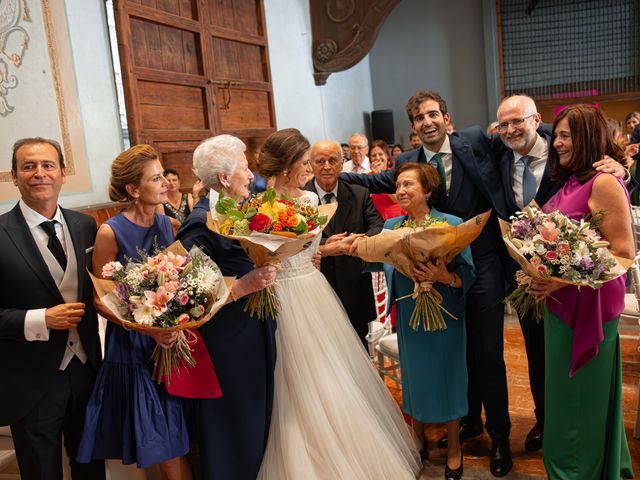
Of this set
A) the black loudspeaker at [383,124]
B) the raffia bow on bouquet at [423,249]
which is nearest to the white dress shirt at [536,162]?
the raffia bow on bouquet at [423,249]

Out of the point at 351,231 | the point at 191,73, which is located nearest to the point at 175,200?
the point at 191,73

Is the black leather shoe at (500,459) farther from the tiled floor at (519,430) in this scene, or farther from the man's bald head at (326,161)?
the man's bald head at (326,161)

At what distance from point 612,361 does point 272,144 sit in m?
1.84

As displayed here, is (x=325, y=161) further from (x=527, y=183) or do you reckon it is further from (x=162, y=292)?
(x=162, y=292)

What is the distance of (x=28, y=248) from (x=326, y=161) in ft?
5.16

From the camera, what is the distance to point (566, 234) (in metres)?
2.25

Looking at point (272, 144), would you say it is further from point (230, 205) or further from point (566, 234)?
point (566, 234)

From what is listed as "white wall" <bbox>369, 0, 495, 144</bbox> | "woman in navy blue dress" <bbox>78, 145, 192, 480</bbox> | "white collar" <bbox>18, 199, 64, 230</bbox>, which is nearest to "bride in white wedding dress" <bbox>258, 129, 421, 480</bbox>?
"woman in navy blue dress" <bbox>78, 145, 192, 480</bbox>

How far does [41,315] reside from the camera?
6.97 ft

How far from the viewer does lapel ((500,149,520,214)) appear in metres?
2.87

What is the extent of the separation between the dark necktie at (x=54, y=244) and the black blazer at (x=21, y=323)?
0.22 feet

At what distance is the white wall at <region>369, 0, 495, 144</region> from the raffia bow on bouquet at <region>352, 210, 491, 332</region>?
28.3 feet

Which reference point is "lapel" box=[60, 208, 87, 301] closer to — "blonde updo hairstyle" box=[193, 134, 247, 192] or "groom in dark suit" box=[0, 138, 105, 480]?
"groom in dark suit" box=[0, 138, 105, 480]

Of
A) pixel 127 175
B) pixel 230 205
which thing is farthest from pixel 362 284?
pixel 127 175
